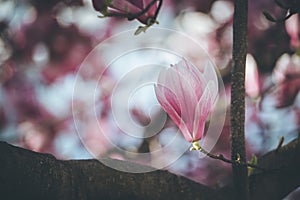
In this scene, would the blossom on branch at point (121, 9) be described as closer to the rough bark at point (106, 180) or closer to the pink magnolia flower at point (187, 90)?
the pink magnolia flower at point (187, 90)

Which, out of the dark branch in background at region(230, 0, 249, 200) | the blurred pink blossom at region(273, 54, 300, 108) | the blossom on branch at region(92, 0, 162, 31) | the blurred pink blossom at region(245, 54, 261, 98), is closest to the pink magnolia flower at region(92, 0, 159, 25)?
the blossom on branch at region(92, 0, 162, 31)

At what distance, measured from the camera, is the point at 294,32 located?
1.64 metres

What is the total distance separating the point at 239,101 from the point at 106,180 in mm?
217

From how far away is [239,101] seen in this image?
2.42 ft

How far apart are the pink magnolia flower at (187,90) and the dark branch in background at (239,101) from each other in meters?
0.06

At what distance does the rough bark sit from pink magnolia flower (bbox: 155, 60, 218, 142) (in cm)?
10

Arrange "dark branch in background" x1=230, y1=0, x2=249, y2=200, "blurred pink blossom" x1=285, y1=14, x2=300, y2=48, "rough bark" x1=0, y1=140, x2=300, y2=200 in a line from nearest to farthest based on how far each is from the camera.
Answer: "rough bark" x1=0, y1=140, x2=300, y2=200 < "dark branch in background" x1=230, y1=0, x2=249, y2=200 < "blurred pink blossom" x1=285, y1=14, x2=300, y2=48

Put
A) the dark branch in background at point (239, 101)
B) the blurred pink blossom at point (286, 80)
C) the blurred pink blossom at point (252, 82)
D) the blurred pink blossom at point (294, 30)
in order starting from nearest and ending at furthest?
1. the dark branch in background at point (239, 101)
2. the blurred pink blossom at point (252, 82)
3. the blurred pink blossom at point (294, 30)
4. the blurred pink blossom at point (286, 80)

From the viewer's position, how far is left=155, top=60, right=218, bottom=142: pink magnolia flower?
80cm

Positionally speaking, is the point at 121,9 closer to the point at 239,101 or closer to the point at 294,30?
the point at 239,101

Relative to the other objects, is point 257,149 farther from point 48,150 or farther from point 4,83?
point 4,83

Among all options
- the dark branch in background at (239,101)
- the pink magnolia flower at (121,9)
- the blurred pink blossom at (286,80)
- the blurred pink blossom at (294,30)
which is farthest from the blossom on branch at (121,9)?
the blurred pink blossom at (286,80)

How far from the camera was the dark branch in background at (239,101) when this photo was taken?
2.41 ft

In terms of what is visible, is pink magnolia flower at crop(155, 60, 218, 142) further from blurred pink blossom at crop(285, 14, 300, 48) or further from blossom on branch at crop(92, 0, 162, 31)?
blurred pink blossom at crop(285, 14, 300, 48)
